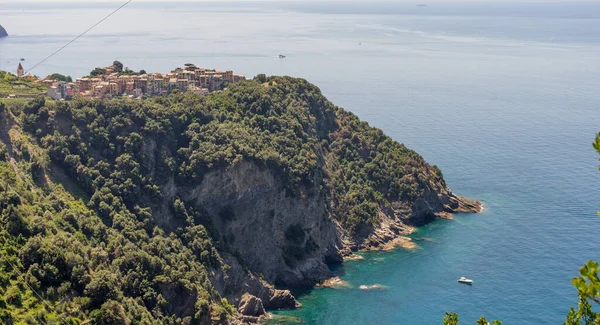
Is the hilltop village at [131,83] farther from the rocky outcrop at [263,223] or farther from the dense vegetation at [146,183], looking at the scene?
the rocky outcrop at [263,223]

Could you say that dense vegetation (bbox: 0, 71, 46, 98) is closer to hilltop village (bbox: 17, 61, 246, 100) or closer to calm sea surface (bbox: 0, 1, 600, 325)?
hilltop village (bbox: 17, 61, 246, 100)

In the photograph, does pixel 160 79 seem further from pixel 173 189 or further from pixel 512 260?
pixel 512 260

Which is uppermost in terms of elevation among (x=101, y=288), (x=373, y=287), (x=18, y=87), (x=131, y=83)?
(x=131, y=83)

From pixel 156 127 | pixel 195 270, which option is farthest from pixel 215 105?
pixel 195 270

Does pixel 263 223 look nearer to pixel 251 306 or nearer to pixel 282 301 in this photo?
pixel 282 301

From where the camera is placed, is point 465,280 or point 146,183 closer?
point 146,183

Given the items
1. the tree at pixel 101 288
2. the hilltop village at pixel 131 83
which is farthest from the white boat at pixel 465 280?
the hilltop village at pixel 131 83

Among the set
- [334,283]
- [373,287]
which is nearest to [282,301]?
[334,283]
